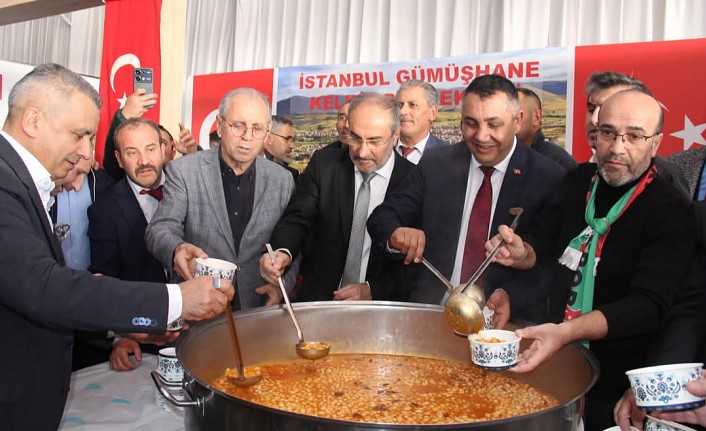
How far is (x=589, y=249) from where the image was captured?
5.96 ft

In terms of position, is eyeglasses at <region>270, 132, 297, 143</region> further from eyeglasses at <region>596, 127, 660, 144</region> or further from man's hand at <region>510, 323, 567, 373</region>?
man's hand at <region>510, 323, 567, 373</region>

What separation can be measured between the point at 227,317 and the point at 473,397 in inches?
26.4

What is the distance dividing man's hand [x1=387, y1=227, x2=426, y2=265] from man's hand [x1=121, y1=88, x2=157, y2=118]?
1999mm

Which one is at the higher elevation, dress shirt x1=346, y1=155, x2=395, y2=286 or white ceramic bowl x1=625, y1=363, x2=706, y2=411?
dress shirt x1=346, y1=155, x2=395, y2=286

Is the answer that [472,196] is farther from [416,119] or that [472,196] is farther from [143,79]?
[143,79]

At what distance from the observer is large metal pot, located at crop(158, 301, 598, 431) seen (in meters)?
1.09

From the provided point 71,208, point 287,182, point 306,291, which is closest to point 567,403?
point 306,291

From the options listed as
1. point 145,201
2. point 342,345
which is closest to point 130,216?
point 145,201

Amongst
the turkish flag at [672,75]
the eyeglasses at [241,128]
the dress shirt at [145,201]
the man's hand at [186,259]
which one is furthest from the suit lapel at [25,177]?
the turkish flag at [672,75]

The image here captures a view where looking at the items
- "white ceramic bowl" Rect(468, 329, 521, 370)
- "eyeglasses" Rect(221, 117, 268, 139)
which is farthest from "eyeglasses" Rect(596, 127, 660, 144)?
"eyeglasses" Rect(221, 117, 268, 139)

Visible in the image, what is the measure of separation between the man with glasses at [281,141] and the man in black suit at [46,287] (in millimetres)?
3554

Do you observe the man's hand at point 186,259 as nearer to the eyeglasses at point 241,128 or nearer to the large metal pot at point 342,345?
the large metal pot at point 342,345

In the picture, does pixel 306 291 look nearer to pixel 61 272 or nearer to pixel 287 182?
pixel 287 182

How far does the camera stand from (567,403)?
41.7 inches
